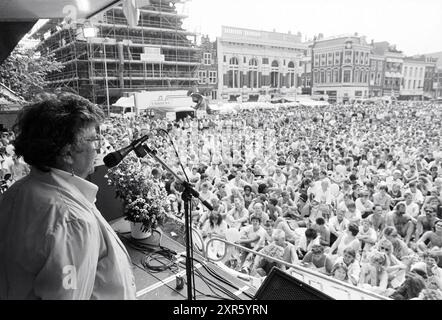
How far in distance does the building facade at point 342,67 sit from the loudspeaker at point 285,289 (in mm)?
57160

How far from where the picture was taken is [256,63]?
48438 millimetres

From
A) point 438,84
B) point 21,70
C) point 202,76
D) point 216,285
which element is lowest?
point 216,285

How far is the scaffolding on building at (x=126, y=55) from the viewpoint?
34.1 m

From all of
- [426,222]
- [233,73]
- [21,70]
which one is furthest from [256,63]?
[426,222]

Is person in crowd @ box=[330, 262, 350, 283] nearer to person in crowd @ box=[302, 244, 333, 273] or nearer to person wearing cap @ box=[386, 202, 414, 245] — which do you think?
person in crowd @ box=[302, 244, 333, 273]

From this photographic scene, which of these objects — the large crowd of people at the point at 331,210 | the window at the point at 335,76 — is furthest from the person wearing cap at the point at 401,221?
the window at the point at 335,76

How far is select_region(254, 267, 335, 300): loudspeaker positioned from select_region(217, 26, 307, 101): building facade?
4423cm

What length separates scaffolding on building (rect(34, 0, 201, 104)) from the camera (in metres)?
34.1

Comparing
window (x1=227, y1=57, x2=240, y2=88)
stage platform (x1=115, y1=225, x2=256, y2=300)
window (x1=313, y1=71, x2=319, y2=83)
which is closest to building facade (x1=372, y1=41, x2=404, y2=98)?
A: window (x1=313, y1=71, x2=319, y2=83)

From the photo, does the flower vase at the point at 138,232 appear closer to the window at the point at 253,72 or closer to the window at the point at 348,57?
the window at the point at 253,72

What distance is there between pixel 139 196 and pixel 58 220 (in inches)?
98.6

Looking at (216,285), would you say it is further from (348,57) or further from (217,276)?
(348,57)
